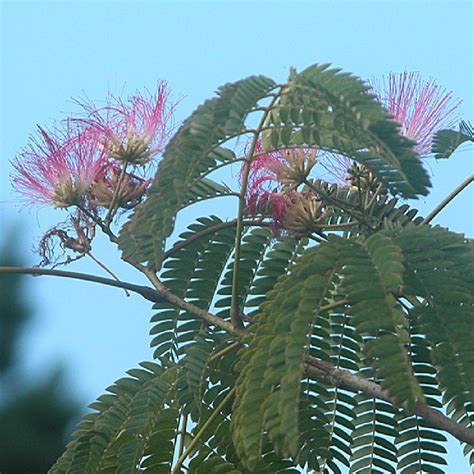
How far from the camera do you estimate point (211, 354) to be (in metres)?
2.26

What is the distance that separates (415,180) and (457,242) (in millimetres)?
140

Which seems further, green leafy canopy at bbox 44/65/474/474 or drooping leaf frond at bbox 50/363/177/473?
drooping leaf frond at bbox 50/363/177/473

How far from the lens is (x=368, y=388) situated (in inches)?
81.0

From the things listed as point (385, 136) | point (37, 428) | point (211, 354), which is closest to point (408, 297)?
point (385, 136)

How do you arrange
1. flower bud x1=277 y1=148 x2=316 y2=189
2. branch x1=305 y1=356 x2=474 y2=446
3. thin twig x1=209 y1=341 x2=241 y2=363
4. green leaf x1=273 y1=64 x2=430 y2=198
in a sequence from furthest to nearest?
flower bud x1=277 y1=148 x2=316 y2=189 < thin twig x1=209 y1=341 x2=241 y2=363 < branch x1=305 y1=356 x2=474 y2=446 < green leaf x1=273 y1=64 x2=430 y2=198

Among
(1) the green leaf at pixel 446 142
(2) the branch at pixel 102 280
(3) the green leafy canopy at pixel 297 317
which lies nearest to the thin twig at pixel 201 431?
(3) the green leafy canopy at pixel 297 317

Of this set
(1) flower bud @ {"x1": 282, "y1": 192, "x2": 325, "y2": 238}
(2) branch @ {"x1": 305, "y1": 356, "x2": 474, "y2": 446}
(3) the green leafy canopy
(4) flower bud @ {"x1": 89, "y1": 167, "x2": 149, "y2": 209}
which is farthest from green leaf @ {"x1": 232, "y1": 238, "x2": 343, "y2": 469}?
(4) flower bud @ {"x1": 89, "y1": 167, "x2": 149, "y2": 209}

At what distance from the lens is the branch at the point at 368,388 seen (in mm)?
2002

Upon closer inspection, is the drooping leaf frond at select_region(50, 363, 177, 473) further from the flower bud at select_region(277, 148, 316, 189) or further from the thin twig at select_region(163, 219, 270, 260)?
the flower bud at select_region(277, 148, 316, 189)

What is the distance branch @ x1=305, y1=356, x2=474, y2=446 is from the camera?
200 cm

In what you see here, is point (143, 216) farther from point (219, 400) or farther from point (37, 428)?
point (37, 428)

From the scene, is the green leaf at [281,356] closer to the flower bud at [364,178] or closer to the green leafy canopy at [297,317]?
the green leafy canopy at [297,317]

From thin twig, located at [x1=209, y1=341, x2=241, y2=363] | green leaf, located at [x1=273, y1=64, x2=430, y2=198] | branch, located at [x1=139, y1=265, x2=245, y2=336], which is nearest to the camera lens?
green leaf, located at [x1=273, y1=64, x2=430, y2=198]

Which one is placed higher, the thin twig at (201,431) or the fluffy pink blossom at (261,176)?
the fluffy pink blossom at (261,176)
